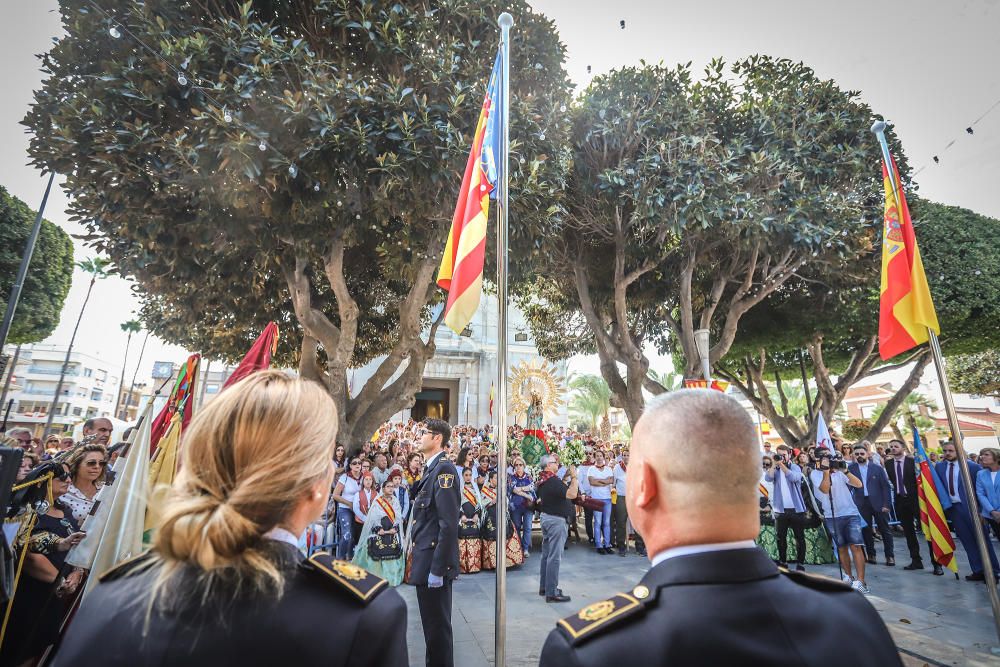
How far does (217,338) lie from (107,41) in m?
7.01

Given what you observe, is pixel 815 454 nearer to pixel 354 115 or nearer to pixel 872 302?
pixel 872 302

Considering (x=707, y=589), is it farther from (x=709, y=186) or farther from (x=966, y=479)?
(x=709, y=186)

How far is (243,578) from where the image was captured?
100 centimetres

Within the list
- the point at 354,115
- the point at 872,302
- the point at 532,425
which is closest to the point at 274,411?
the point at 354,115

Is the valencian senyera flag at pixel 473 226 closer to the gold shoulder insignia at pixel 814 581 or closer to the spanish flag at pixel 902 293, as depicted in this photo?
the gold shoulder insignia at pixel 814 581

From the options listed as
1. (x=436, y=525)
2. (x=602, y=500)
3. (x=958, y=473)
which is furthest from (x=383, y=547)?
(x=958, y=473)

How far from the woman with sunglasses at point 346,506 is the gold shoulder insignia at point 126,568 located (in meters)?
7.41

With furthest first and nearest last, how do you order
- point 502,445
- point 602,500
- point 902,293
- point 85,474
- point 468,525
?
1. point 602,500
2. point 468,525
3. point 902,293
4. point 85,474
5. point 502,445

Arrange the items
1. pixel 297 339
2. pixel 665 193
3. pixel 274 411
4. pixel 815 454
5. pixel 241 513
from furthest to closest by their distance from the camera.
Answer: pixel 297 339, pixel 665 193, pixel 815 454, pixel 274 411, pixel 241 513

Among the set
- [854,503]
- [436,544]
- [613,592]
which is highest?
[854,503]

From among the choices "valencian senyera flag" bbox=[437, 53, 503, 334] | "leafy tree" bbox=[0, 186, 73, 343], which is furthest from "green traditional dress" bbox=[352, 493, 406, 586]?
"leafy tree" bbox=[0, 186, 73, 343]

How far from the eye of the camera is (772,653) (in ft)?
3.44

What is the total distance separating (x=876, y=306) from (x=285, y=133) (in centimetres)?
1678

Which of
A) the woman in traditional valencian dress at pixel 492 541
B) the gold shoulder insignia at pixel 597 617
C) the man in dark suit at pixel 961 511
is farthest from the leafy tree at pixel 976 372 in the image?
the gold shoulder insignia at pixel 597 617
